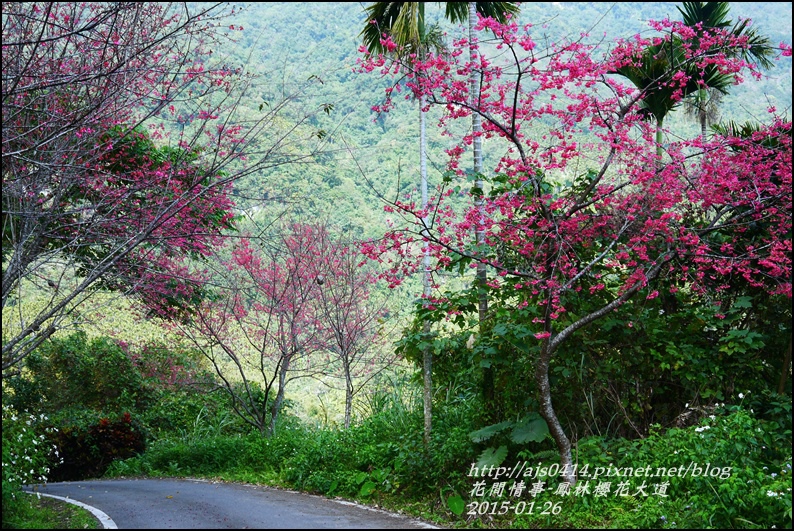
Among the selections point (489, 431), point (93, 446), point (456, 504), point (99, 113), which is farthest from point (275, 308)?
point (456, 504)

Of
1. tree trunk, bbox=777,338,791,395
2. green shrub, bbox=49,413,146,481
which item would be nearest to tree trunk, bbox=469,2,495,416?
tree trunk, bbox=777,338,791,395

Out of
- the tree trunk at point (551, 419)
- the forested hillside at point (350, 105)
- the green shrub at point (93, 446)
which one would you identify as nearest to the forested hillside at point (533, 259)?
the tree trunk at point (551, 419)

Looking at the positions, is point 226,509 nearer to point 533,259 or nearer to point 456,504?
point 456,504

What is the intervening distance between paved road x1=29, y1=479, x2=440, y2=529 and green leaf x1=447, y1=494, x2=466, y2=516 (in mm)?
349

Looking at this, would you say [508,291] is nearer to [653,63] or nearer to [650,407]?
[650,407]

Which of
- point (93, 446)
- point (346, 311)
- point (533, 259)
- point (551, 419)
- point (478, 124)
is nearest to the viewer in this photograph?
point (551, 419)

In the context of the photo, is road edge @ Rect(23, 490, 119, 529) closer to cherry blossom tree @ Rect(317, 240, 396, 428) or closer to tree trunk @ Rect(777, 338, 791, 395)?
cherry blossom tree @ Rect(317, 240, 396, 428)

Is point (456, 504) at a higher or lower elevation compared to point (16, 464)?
lower

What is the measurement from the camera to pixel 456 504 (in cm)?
683

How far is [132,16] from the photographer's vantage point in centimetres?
697

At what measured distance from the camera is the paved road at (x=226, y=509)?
663 centimetres

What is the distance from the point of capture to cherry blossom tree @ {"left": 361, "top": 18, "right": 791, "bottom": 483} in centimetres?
651

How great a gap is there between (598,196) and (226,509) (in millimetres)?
5227

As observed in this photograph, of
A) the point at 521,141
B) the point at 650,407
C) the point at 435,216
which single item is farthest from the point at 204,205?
the point at 650,407
